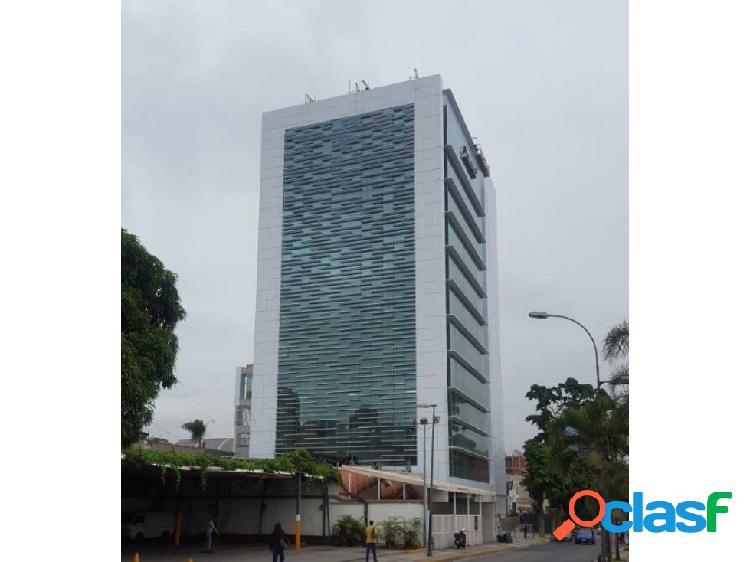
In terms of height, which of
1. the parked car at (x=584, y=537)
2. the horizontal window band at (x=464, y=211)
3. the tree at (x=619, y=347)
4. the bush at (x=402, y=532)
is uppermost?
the horizontal window band at (x=464, y=211)

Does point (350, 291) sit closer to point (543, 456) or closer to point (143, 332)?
point (543, 456)

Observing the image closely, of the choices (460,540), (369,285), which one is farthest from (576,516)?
(369,285)

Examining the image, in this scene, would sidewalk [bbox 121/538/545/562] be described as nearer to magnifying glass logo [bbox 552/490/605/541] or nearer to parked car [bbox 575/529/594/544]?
magnifying glass logo [bbox 552/490/605/541]

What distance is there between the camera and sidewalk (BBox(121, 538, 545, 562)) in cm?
2959

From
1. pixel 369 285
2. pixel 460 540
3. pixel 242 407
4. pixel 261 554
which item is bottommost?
pixel 460 540

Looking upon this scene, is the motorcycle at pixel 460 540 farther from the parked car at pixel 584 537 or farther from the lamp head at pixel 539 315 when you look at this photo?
the lamp head at pixel 539 315

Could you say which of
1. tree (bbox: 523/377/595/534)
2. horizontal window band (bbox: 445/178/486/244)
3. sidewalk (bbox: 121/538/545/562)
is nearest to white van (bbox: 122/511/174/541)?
sidewalk (bbox: 121/538/545/562)

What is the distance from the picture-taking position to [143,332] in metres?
25.2

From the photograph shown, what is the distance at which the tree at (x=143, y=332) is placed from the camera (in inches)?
924

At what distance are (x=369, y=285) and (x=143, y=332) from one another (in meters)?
44.6

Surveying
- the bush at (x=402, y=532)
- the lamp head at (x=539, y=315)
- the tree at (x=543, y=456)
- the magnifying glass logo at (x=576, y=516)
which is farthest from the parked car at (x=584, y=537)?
the magnifying glass logo at (x=576, y=516)

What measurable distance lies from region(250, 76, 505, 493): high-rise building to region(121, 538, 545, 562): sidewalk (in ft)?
88.1

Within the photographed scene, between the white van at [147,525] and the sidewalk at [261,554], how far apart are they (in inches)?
101
